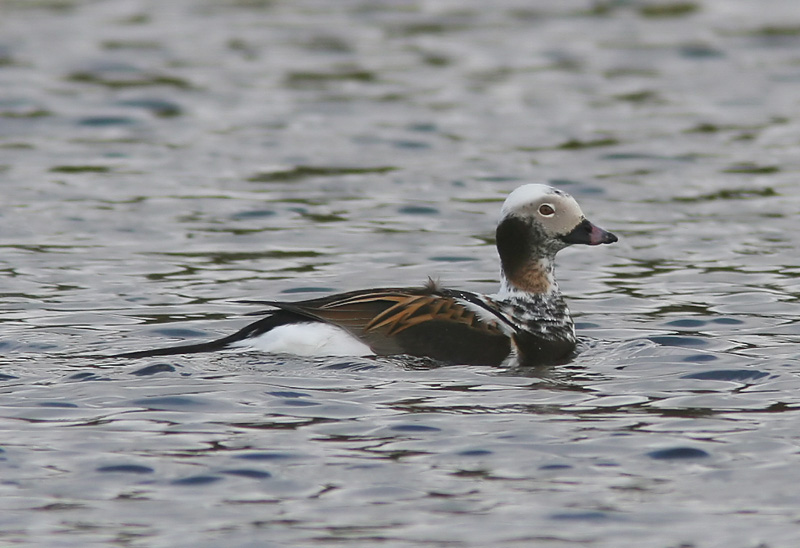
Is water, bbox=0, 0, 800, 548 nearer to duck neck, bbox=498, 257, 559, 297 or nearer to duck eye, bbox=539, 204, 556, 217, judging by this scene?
duck neck, bbox=498, 257, 559, 297

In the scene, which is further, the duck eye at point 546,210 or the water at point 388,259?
the duck eye at point 546,210

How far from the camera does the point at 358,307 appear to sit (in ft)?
32.8

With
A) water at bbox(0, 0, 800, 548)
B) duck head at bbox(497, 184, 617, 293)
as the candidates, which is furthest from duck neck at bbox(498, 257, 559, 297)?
water at bbox(0, 0, 800, 548)

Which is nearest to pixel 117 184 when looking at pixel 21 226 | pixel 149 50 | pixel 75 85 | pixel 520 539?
pixel 21 226

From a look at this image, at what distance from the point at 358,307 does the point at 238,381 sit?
1.04m

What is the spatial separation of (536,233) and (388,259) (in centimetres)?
294

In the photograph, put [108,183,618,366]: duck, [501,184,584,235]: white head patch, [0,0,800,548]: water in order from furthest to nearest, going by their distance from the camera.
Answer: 1. [501,184,584,235]: white head patch
2. [108,183,618,366]: duck
3. [0,0,800,548]: water

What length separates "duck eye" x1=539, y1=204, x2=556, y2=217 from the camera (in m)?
10.6

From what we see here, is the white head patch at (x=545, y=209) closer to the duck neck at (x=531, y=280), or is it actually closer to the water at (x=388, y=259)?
the duck neck at (x=531, y=280)

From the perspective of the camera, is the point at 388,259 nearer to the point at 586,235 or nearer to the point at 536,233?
the point at 536,233

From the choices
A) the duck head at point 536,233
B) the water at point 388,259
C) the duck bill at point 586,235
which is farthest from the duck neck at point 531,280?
the water at point 388,259

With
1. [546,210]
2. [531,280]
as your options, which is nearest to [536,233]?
[546,210]

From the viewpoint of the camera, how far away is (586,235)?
10664mm

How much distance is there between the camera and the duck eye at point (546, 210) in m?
10.6
